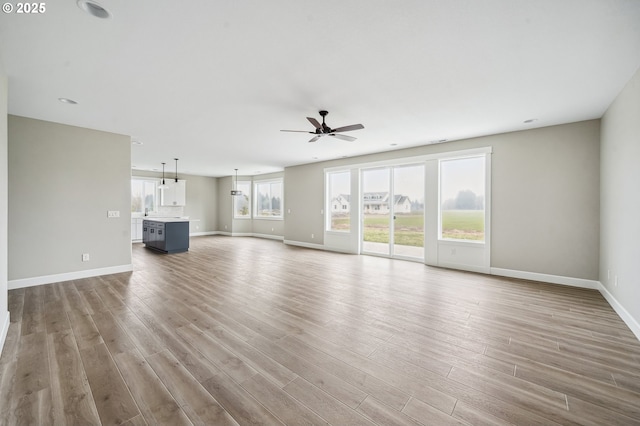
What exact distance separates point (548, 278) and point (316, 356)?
15.2 ft

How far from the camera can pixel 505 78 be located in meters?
2.92

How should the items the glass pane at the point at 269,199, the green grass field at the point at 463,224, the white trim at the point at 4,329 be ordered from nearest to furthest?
the white trim at the point at 4,329 → the green grass field at the point at 463,224 → the glass pane at the point at 269,199

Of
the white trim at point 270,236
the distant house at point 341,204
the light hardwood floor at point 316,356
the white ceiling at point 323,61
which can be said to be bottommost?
the light hardwood floor at point 316,356

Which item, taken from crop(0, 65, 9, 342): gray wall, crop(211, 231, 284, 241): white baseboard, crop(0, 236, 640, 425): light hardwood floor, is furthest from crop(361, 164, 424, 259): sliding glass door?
crop(0, 65, 9, 342): gray wall

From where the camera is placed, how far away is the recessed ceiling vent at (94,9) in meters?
1.85

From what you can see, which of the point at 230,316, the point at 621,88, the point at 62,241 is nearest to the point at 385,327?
the point at 230,316

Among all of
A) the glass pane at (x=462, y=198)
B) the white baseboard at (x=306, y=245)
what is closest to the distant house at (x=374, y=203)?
the glass pane at (x=462, y=198)

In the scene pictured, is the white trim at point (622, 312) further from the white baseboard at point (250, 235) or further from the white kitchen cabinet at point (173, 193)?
the white kitchen cabinet at point (173, 193)

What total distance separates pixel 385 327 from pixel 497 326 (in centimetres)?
123

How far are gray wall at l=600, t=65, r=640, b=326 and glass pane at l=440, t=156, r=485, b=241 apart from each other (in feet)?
5.65

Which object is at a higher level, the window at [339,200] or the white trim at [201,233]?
the window at [339,200]

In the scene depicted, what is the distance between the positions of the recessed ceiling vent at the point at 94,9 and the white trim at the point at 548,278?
6441 mm

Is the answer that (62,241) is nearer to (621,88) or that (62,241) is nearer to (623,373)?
(623,373)

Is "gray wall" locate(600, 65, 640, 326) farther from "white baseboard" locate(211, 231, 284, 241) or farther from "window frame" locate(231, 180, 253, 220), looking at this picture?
"window frame" locate(231, 180, 253, 220)
